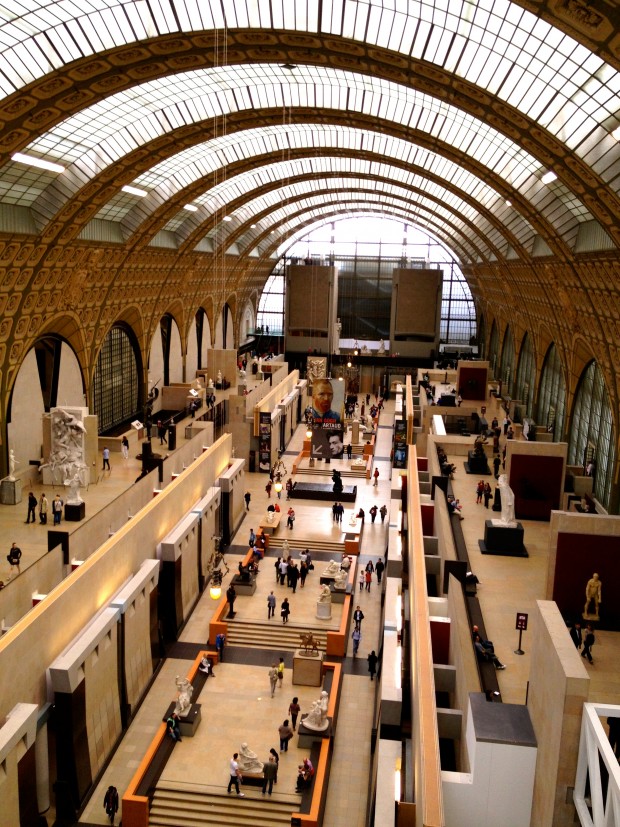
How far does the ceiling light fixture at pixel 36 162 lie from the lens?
24.6 meters

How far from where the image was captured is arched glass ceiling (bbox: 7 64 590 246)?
2600cm

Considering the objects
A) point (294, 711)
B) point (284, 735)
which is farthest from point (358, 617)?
point (284, 735)

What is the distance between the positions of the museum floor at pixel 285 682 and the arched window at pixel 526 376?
1831 centimetres

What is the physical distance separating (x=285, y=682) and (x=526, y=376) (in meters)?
30.2

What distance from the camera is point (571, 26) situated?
547 inches

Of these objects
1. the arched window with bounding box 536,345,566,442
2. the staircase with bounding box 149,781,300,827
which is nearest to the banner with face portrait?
the arched window with bounding box 536,345,566,442

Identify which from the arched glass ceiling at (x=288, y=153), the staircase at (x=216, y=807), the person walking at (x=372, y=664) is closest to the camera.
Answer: the staircase at (x=216, y=807)

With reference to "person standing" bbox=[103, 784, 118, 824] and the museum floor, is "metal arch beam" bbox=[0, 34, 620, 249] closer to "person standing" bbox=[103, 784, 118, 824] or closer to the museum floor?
the museum floor

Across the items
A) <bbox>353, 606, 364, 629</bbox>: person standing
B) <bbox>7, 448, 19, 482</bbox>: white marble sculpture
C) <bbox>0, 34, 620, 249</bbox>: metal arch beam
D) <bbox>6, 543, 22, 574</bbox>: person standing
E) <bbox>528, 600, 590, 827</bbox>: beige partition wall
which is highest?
<bbox>0, 34, 620, 249</bbox>: metal arch beam

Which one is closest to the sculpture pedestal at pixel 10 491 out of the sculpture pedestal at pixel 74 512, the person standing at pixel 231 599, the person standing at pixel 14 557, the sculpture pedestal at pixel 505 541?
the sculpture pedestal at pixel 74 512

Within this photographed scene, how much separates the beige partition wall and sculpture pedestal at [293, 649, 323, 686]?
10.6m

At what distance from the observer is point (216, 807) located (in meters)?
16.7

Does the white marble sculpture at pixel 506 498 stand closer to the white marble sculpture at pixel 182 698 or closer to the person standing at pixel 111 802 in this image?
the white marble sculpture at pixel 182 698

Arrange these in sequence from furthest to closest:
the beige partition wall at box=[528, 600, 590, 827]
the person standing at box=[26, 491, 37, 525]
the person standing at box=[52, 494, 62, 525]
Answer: the person standing at box=[26, 491, 37, 525] < the person standing at box=[52, 494, 62, 525] < the beige partition wall at box=[528, 600, 590, 827]
